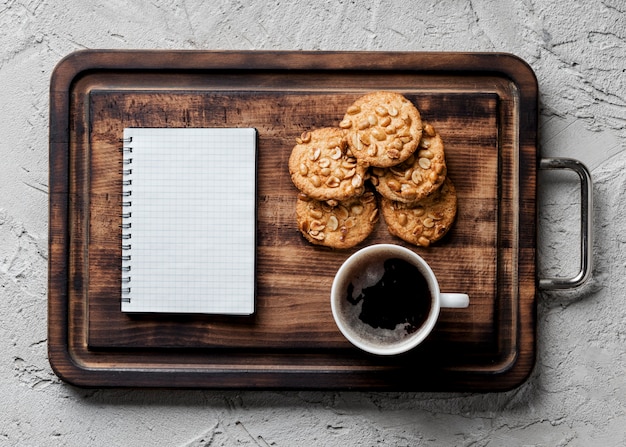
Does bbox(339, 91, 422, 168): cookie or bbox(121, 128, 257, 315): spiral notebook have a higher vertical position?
bbox(339, 91, 422, 168): cookie

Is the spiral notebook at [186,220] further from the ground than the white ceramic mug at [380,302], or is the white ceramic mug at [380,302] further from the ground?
the spiral notebook at [186,220]

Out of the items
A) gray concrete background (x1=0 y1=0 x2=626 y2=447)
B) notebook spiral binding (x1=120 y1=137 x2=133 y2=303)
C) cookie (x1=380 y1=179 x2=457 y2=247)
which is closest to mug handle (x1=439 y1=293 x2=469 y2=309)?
cookie (x1=380 y1=179 x2=457 y2=247)

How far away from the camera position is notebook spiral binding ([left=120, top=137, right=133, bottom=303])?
0.89m

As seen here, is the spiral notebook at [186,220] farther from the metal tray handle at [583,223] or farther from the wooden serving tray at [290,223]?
the metal tray handle at [583,223]

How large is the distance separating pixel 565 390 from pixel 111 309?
723 millimetres

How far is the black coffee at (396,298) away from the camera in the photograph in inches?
32.0

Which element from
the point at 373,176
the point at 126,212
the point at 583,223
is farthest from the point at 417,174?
the point at 126,212

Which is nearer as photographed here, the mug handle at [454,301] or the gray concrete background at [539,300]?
the mug handle at [454,301]

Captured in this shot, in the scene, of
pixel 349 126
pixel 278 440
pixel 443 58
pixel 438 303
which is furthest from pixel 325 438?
pixel 443 58

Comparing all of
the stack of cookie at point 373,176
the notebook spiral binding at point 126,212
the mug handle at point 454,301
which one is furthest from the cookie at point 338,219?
the notebook spiral binding at point 126,212

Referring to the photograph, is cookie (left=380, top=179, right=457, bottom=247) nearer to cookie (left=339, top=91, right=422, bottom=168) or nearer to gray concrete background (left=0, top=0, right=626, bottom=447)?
cookie (left=339, top=91, right=422, bottom=168)

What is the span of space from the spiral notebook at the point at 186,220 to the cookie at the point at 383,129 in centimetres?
16

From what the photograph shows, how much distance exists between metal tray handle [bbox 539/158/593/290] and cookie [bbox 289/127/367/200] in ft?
1.00

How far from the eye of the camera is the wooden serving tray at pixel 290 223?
2.92 ft
